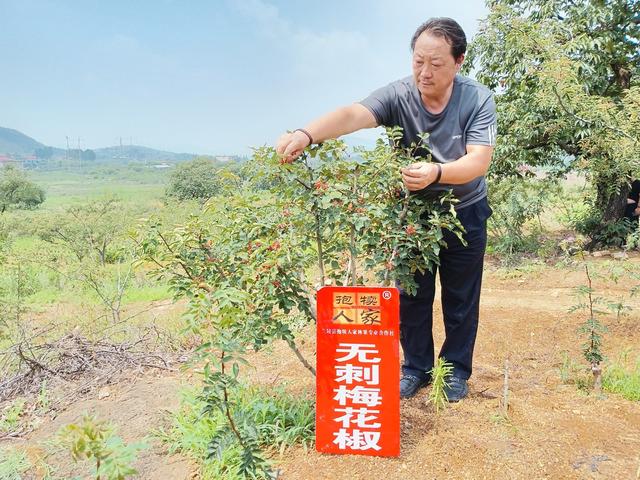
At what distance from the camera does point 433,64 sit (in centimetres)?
223

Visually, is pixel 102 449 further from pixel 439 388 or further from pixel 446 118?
pixel 446 118

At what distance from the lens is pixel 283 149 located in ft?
6.86

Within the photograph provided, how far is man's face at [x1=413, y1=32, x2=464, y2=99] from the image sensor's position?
2207 millimetres

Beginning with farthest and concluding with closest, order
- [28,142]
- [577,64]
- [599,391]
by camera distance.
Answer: [28,142]
[577,64]
[599,391]

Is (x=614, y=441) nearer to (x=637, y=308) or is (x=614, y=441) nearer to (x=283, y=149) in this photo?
(x=283, y=149)

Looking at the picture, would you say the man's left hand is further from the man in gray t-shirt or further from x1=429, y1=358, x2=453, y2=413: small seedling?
x1=429, y1=358, x2=453, y2=413: small seedling

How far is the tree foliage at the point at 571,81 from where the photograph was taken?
21.5ft

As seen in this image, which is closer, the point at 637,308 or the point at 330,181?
the point at 330,181

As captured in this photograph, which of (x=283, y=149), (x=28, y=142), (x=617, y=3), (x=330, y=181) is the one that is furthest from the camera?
(x=28, y=142)

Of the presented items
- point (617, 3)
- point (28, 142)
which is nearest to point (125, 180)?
point (617, 3)

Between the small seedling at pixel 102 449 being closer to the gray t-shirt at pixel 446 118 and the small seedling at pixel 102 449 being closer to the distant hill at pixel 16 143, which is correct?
the gray t-shirt at pixel 446 118

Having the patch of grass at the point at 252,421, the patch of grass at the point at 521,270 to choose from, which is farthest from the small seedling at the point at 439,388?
the patch of grass at the point at 521,270

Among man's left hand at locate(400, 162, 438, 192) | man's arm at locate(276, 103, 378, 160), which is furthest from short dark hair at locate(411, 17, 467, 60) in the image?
man's left hand at locate(400, 162, 438, 192)

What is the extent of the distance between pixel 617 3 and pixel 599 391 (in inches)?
263
